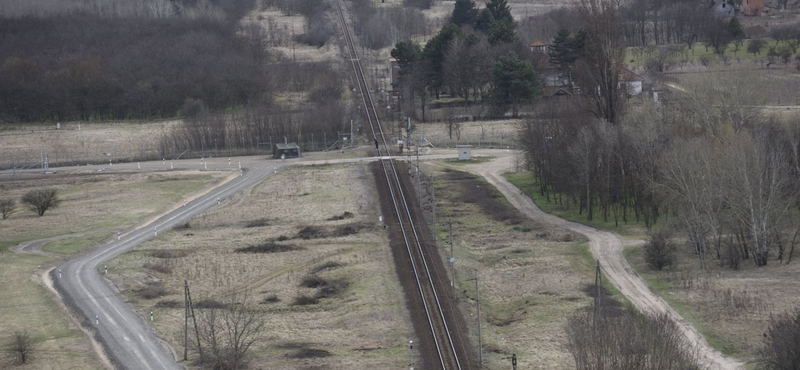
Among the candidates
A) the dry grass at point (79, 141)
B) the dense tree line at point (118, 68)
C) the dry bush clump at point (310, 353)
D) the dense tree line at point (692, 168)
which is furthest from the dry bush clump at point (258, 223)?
the dense tree line at point (118, 68)

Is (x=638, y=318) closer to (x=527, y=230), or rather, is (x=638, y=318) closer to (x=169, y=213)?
(x=527, y=230)

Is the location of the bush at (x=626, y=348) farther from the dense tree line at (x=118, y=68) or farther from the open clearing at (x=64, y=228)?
the dense tree line at (x=118, y=68)

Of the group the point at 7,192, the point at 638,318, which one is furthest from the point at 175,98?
the point at 638,318

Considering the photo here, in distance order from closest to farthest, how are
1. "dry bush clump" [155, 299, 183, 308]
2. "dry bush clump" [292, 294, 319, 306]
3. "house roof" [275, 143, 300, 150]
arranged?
"dry bush clump" [155, 299, 183, 308], "dry bush clump" [292, 294, 319, 306], "house roof" [275, 143, 300, 150]

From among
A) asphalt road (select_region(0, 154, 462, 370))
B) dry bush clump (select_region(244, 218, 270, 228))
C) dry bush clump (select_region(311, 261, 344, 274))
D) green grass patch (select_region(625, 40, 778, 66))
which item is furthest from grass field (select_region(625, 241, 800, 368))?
green grass patch (select_region(625, 40, 778, 66))

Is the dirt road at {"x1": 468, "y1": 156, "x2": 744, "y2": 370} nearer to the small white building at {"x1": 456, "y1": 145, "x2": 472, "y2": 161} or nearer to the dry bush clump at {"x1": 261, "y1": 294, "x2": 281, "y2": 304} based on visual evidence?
the small white building at {"x1": 456, "y1": 145, "x2": 472, "y2": 161}
